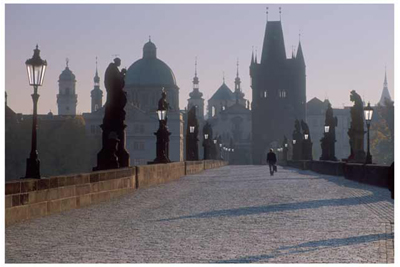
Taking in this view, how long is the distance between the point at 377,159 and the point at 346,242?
103215 millimetres

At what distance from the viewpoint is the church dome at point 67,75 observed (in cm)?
19338

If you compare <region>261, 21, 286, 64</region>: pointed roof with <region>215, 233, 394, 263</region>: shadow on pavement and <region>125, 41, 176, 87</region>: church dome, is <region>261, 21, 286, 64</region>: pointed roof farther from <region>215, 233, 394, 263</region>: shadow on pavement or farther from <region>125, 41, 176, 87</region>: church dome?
<region>215, 233, 394, 263</region>: shadow on pavement

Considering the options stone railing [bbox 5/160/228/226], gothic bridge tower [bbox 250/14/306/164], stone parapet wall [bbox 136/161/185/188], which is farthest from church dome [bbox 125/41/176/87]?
stone railing [bbox 5/160/228/226]

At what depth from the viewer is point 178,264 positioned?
9.05 m

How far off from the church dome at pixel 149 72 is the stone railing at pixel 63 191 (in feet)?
434

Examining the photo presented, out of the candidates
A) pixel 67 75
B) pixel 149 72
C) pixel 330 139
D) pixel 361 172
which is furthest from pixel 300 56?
pixel 361 172

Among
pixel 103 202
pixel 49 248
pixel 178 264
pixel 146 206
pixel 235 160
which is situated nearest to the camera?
pixel 178 264

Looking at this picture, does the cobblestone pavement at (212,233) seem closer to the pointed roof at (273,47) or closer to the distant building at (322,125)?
the pointed roof at (273,47)

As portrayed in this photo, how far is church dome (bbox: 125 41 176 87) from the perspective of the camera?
158125 millimetres

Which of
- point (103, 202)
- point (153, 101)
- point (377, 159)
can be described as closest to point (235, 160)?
point (153, 101)

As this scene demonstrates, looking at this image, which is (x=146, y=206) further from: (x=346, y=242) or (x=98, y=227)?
(x=346, y=242)

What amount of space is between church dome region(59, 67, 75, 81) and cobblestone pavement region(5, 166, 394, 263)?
176783 mm

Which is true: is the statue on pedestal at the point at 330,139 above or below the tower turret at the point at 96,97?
below

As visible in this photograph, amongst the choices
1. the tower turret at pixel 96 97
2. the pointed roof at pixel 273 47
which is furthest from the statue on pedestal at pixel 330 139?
the tower turret at pixel 96 97
